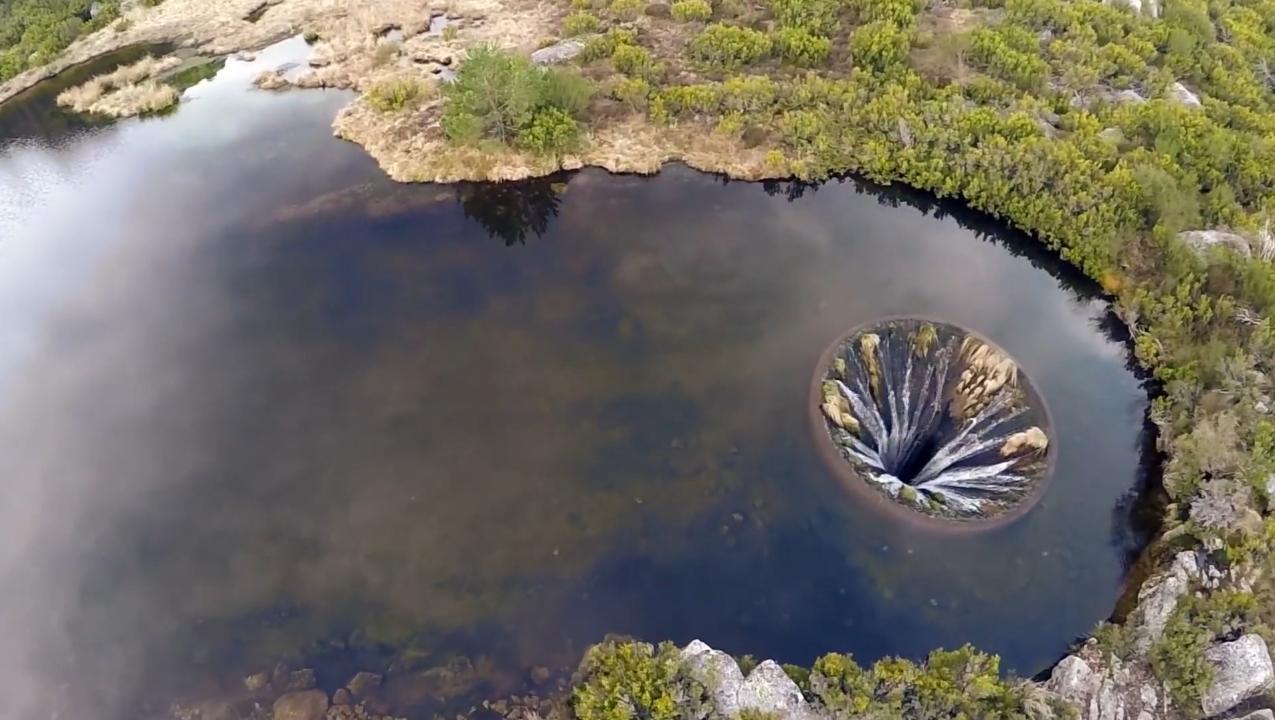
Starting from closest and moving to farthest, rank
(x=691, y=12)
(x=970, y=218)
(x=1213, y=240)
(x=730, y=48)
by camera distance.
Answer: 1. (x=1213, y=240)
2. (x=970, y=218)
3. (x=730, y=48)
4. (x=691, y=12)

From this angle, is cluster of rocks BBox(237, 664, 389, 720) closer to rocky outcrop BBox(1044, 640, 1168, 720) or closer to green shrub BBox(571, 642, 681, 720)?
green shrub BBox(571, 642, 681, 720)

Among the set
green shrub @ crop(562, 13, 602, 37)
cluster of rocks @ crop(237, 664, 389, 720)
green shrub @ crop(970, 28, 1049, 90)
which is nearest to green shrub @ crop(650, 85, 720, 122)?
green shrub @ crop(562, 13, 602, 37)

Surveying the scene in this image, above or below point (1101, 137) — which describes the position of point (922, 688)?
below

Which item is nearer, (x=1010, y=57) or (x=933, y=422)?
(x=933, y=422)

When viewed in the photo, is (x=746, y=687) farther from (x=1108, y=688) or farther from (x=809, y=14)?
(x=809, y=14)

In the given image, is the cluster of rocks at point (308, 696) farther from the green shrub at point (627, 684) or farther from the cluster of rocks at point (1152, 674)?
the cluster of rocks at point (1152, 674)

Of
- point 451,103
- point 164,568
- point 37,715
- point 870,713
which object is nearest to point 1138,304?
point 870,713

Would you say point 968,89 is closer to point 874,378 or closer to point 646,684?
point 874,378

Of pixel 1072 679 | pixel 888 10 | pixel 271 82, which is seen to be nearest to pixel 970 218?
pixel 888 10
